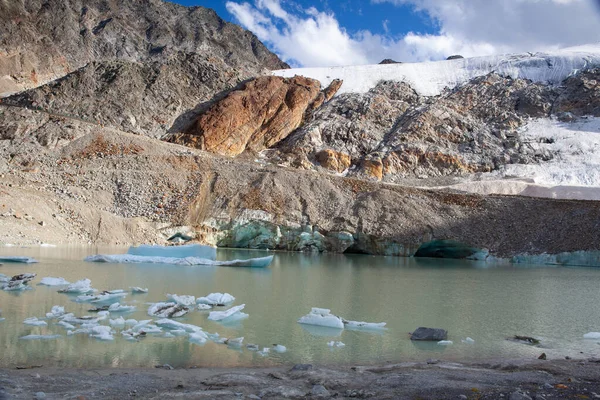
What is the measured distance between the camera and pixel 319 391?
6.05 meters

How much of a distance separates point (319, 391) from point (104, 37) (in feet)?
272

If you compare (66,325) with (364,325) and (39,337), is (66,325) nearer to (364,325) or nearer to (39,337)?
(39,337)

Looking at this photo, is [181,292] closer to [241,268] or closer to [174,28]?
[241,268]

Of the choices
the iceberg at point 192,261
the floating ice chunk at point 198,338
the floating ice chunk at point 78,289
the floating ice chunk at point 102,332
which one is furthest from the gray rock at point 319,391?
the iceberg at point 192,261

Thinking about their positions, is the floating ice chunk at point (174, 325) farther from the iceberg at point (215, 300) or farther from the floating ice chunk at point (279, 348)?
the iceberg at point (215, 300)

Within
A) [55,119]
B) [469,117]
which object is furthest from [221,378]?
[469,117]

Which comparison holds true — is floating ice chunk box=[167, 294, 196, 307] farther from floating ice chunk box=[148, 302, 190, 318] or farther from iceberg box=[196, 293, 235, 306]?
floating ice chunk box=[148, 302, 190, 318]

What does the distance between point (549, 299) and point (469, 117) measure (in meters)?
53.9

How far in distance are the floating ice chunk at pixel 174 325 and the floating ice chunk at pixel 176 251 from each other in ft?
48.1

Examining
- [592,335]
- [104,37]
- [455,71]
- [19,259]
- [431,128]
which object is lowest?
[592,335]

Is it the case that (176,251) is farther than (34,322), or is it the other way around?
(176,251)

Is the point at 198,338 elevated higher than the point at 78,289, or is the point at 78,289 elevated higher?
the point at 78,289

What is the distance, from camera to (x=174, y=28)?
89.5 m

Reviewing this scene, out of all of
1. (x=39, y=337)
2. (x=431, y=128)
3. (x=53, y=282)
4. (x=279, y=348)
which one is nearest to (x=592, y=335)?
(x=279, y=348)
